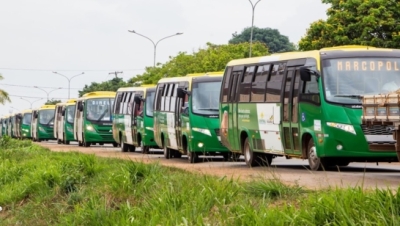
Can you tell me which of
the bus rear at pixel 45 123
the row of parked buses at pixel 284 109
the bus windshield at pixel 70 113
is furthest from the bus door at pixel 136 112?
→ the bus rear at pixel 45 123

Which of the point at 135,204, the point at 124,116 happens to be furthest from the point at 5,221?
the point at 124,116

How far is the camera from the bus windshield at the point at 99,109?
48.9 m

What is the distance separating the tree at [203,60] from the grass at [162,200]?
189ft

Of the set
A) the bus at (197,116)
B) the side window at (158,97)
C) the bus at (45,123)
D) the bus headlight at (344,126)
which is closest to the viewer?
the bus headlight at (344,126)

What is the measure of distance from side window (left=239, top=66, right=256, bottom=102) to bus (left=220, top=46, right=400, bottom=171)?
34 cm

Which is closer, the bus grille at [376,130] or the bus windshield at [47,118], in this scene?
the bus grille at [376,130]

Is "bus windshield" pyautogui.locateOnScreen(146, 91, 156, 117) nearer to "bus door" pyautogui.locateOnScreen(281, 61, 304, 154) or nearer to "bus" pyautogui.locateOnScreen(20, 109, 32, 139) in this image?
"bus door" pyautogui.locateOnScreen(281, 61, 304, 154)

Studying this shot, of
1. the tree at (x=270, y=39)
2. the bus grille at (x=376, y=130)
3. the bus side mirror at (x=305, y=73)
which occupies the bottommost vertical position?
the bus grille at (x=376, y=130)

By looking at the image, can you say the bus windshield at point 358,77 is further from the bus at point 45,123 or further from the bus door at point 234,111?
the bus at point 45,123

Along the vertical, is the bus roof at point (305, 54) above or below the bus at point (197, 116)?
above

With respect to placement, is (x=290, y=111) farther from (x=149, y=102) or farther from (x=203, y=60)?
(x=203, y=60)

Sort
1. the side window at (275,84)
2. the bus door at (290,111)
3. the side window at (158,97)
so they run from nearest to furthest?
the bus door at (290,111) → the side window at (275,84) → the side window at (158,97)

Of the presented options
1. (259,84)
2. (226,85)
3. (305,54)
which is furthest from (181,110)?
(305,54)

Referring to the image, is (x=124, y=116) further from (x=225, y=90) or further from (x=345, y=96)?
(x=345, y=96)
